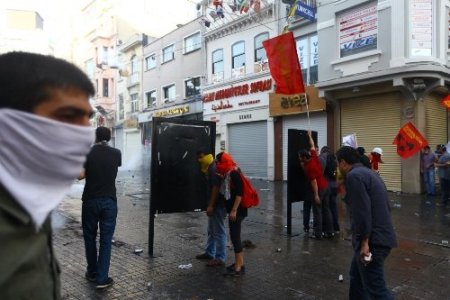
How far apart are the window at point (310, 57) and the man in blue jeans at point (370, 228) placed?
14.5 metres

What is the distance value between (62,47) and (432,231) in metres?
56.3

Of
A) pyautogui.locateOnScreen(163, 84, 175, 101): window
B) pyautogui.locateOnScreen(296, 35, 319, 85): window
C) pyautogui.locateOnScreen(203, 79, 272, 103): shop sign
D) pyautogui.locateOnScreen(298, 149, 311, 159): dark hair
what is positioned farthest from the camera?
pyautogui.locateOnScreen(163, 84, 175, 101): window

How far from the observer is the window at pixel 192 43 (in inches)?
1042

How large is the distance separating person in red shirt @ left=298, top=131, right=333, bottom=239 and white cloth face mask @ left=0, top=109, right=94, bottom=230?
690 cm

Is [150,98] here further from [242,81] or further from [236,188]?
[236,188]

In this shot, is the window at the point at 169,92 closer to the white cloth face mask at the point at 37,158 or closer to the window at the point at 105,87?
the window at the point at 105,87

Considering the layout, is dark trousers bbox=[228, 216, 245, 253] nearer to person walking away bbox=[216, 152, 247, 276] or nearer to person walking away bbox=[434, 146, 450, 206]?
person walking away bbox=[216, 152, 247, 276]

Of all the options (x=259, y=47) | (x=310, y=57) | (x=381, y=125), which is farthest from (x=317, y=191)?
(x=259, y=47)

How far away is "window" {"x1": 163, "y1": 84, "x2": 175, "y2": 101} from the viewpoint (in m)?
29.3

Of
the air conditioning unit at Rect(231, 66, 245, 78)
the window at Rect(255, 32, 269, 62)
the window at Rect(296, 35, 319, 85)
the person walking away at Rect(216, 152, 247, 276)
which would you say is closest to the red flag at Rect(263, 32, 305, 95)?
the person walking away at Rect(216, 152, 247, 276)

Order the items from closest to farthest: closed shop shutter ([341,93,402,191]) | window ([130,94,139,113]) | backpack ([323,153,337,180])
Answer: backpack ([323,153,337,180])
closed shop shutter ([341,93,402,191])
window ([130,94,139,113])

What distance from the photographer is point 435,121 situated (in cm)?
1531

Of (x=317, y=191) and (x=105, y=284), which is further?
(x=317, y=191)

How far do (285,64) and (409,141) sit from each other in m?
7.16
